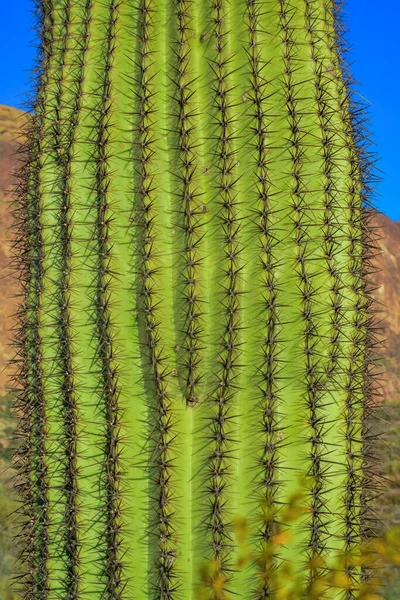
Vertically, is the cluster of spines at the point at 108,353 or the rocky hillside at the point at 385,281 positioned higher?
the rocky hillside at the point at 385,281

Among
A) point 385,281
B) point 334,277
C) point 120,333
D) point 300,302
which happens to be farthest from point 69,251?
point 385,281

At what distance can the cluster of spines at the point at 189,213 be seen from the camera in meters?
2.80

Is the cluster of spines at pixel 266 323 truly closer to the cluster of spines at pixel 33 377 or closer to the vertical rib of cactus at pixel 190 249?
the vertical rib of cactus at pixel 190 249

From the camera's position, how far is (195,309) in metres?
2.80

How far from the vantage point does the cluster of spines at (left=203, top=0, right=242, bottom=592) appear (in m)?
2.75

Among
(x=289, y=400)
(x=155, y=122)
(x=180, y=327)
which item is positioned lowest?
(x=289, y=400)

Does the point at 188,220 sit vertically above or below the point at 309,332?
above

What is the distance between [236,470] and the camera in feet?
9.15

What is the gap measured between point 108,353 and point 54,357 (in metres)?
0.23

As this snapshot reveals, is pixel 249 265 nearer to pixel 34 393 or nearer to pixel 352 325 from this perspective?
pixel 352 325

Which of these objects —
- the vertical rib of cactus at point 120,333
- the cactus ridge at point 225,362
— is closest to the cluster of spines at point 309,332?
the cactus ridge at point 225,362

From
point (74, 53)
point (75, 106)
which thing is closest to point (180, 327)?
point (75, 106)

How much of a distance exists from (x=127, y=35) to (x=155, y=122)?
361 mm

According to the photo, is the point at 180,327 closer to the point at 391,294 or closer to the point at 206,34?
the point at 206,34
